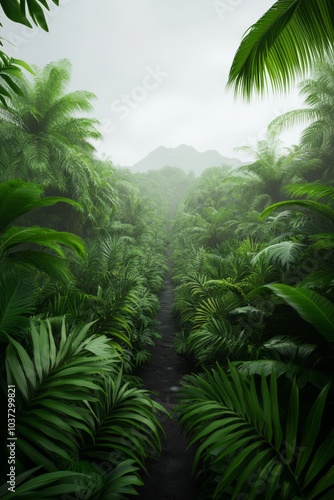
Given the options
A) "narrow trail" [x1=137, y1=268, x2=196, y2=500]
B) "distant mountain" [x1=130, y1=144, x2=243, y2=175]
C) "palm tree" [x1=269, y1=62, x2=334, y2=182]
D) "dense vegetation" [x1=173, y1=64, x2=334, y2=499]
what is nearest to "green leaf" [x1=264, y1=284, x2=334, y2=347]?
"dense vegetation" [x1=173, y1=64, x2=334, y2=499]

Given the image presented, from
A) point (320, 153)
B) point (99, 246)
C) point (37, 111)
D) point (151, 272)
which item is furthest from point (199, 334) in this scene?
point (320, 153)

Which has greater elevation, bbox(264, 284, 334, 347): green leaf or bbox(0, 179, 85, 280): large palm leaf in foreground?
bbox(0, 179, 85, 280): large palm leaf in foreground

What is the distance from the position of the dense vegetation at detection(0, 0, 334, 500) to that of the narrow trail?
14cm

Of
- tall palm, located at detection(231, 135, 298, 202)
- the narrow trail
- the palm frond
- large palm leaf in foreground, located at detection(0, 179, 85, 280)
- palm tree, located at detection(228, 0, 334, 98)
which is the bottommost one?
the narrow trail

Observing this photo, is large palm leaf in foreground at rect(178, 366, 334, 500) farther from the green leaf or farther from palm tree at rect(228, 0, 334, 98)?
palm tree at rect(228, 0, 334, 98)

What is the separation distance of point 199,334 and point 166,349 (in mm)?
1757

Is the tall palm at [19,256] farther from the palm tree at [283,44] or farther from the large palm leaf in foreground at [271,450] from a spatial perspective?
the palm tree at [283,44]

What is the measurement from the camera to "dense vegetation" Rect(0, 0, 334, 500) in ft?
4.58

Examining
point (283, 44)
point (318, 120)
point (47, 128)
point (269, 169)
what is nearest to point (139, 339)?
point (283, 44)

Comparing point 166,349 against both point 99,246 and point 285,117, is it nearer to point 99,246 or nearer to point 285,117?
point 99,246

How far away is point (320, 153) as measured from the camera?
311 inches

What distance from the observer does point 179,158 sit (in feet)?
247

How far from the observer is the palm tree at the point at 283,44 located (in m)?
1.77

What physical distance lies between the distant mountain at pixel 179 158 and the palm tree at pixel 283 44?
70.4 metres
